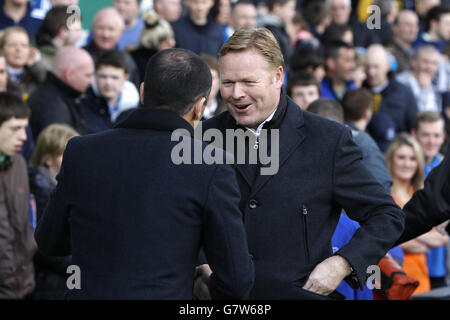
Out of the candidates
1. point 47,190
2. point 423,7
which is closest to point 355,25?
point 423,7

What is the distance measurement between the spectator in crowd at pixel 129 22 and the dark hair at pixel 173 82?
6558mm

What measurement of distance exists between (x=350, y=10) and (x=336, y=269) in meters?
9.87

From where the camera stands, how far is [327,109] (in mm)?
5773

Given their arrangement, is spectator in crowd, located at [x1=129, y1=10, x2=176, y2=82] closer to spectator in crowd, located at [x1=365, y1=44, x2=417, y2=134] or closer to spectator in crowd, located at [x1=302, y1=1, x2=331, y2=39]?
spectator in crowd, located at [x1=365, y1=44, x2=417, y2=134]

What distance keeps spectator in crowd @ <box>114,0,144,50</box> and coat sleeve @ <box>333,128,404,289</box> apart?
632 cm

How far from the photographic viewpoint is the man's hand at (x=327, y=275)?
11.0ft

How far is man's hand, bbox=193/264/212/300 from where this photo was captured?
3148mm

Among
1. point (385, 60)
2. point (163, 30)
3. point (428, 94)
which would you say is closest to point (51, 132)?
point (163, 30)

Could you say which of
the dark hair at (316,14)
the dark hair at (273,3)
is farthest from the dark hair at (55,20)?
the dark hair at (316,14)

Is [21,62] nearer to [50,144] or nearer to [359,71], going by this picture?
[50,144]

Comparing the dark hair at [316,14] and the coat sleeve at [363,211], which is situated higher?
the dark hair at [316,14]

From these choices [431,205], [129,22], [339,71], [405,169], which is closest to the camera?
[431,205]

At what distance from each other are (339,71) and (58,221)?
254 inches

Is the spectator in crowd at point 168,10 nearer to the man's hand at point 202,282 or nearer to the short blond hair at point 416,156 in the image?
the short blond hair at point 416,156
